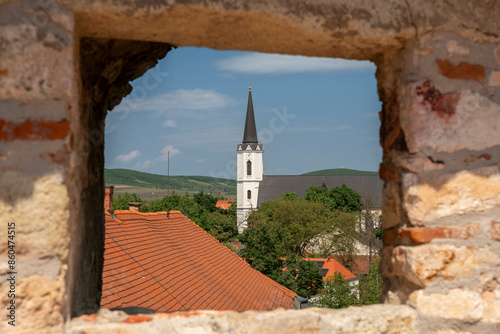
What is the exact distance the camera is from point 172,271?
8.86m

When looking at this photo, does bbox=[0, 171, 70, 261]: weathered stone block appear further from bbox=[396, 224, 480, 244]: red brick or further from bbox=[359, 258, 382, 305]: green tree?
bbox=[359, 258, 382, 305]: green tree

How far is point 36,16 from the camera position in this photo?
51.1 inches

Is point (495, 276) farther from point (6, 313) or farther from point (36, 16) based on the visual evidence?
point (36, 16)

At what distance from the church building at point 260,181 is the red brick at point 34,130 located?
51.2 meters

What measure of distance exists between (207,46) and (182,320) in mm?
954

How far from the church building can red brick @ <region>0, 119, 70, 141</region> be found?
51157 millimetres

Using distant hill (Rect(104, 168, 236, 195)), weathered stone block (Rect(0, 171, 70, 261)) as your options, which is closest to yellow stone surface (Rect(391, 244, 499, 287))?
weathered stone block (Rect(0, 171, 70, 261))

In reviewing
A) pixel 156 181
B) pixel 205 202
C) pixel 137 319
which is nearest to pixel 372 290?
pixel 137 319

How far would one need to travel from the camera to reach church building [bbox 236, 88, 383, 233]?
53.1 metres

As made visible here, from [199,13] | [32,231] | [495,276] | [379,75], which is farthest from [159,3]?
[495,276]

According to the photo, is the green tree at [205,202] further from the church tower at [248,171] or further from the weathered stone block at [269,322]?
the weathered stone block at [269,322]

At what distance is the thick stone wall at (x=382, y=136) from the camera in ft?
4.17

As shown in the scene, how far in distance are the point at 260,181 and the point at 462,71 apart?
2095 inches

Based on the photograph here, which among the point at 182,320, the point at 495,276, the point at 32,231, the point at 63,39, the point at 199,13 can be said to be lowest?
the point at 182,320
